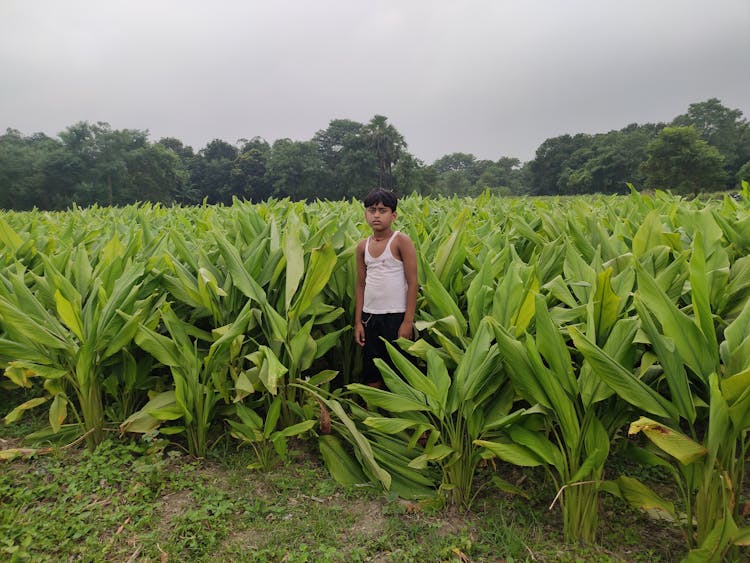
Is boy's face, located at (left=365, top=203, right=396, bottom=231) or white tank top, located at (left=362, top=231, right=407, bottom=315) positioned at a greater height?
boy's face, located at (left=365, top=203, right=396, bottom=231)

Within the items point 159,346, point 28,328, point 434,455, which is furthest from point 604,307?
point 28,328

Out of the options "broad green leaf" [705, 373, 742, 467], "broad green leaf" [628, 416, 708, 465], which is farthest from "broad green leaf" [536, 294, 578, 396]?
"broad green leaf" [705, 373, 742, 467]

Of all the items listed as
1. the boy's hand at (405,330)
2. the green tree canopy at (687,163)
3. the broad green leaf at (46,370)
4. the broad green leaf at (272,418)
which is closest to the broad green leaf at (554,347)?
the boy's hand at (405,330)

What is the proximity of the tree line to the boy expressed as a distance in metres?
34.9

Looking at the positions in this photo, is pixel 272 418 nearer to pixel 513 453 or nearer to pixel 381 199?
pixel 513 453

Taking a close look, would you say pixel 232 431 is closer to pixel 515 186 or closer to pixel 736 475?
pixel 736 475

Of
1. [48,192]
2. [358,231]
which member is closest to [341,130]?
[48,192]

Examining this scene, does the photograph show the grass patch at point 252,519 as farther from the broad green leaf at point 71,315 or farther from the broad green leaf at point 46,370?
the broad green leaf at point 71,315

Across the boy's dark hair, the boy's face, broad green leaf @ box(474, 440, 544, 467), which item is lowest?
broad green leaf @ box(474, 440, 544, 467)

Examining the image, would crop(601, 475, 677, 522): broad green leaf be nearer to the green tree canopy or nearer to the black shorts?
the black shorts

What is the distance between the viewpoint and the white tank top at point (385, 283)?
7.84ft

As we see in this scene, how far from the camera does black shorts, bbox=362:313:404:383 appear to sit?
2445mm

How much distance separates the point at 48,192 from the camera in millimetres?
42875

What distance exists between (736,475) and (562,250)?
113 centimetres
